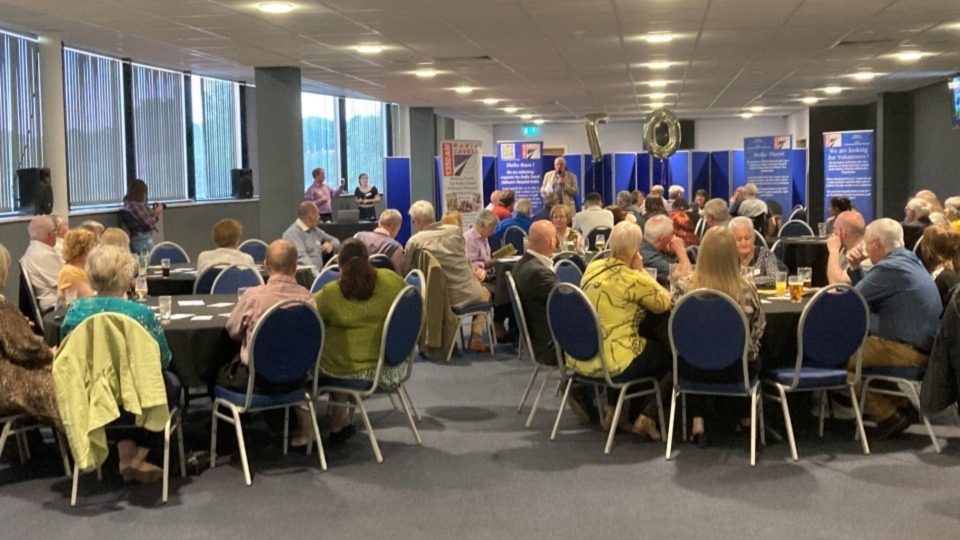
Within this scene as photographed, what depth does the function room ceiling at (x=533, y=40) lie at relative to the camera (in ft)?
27.6

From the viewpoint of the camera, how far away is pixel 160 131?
1548cm

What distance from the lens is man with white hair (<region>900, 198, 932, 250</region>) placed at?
9.35 m

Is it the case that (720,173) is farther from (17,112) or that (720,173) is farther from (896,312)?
(896,312)

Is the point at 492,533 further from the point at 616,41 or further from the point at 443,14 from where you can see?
the point at 616,41

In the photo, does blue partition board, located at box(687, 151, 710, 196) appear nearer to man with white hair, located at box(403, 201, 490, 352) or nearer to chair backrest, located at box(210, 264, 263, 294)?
man with white hair, located at box(403, 201, 490, 352)

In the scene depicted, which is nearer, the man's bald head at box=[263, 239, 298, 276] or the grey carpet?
the grey carpet

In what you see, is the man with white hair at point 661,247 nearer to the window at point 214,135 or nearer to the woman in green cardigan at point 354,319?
the woman in green cardigan at point 354,319

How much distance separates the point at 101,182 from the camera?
13680mm

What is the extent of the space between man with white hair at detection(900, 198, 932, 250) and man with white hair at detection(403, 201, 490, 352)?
3.76m

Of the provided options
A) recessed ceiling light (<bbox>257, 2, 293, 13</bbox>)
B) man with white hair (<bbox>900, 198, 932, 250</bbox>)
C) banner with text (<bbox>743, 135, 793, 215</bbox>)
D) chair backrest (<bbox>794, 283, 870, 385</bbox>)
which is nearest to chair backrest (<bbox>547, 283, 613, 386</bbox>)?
chair backrest (<bbox>794, 283, 870, 385</bbox>)

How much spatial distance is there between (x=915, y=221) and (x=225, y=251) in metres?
6.08

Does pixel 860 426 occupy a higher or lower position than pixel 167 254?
lower

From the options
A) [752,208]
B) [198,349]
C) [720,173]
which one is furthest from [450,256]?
[720,173]

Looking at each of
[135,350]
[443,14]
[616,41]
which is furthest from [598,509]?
[616,41]
